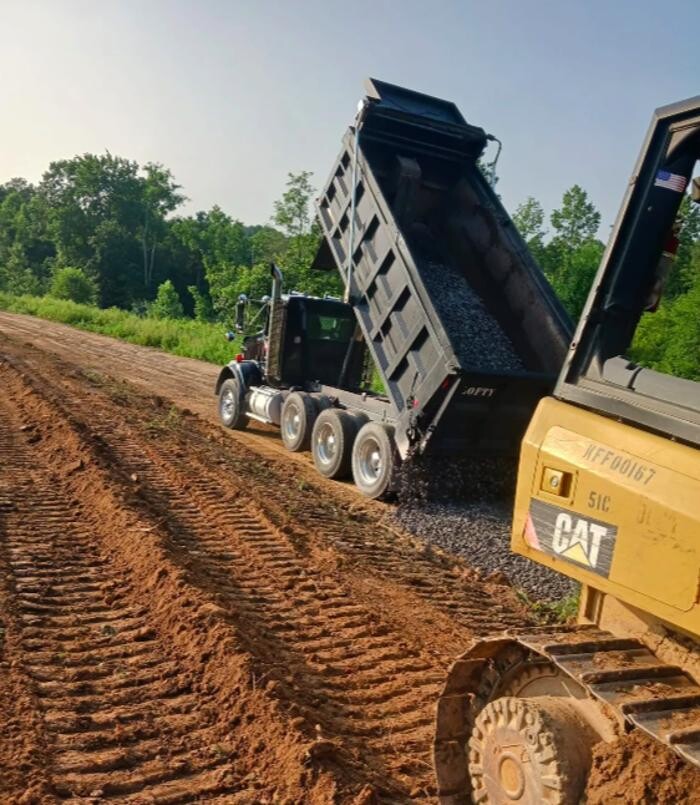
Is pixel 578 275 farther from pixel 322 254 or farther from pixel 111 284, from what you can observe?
pixel 111 284

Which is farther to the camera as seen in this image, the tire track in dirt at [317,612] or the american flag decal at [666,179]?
the tire track in dirt at [317,612]

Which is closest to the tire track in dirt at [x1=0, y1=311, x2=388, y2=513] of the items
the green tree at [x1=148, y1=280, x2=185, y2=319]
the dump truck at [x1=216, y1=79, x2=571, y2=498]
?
the dump truck at [x1=216, y1=79, x2=571, y2=498]

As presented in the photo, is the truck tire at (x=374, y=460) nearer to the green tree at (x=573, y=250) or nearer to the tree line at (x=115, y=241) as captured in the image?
the green tree at (x=573, y=250)

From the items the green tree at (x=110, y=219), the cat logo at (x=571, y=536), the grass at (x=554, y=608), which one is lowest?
the grass at (x=554, y=608)

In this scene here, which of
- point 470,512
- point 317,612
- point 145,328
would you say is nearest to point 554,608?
point 317,612

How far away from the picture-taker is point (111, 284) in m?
52.3

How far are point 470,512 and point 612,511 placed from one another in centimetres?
600

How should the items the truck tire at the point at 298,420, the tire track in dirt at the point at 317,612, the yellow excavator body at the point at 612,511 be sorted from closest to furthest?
the yellow excavator body at the point at 612,511
the tire track in dirt at the point at 317,612
the truck tire at the point at 298,420

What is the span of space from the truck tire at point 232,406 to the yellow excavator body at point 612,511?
32.4 feet

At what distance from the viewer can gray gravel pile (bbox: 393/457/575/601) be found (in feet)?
23.1

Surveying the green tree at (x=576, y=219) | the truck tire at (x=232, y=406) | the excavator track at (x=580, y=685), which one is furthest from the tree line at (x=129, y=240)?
the excavator track at (x=580, y=685)

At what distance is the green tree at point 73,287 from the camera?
45.2 meters

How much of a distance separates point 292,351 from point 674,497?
31.9 feet

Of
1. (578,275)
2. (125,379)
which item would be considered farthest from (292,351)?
(578,275)
